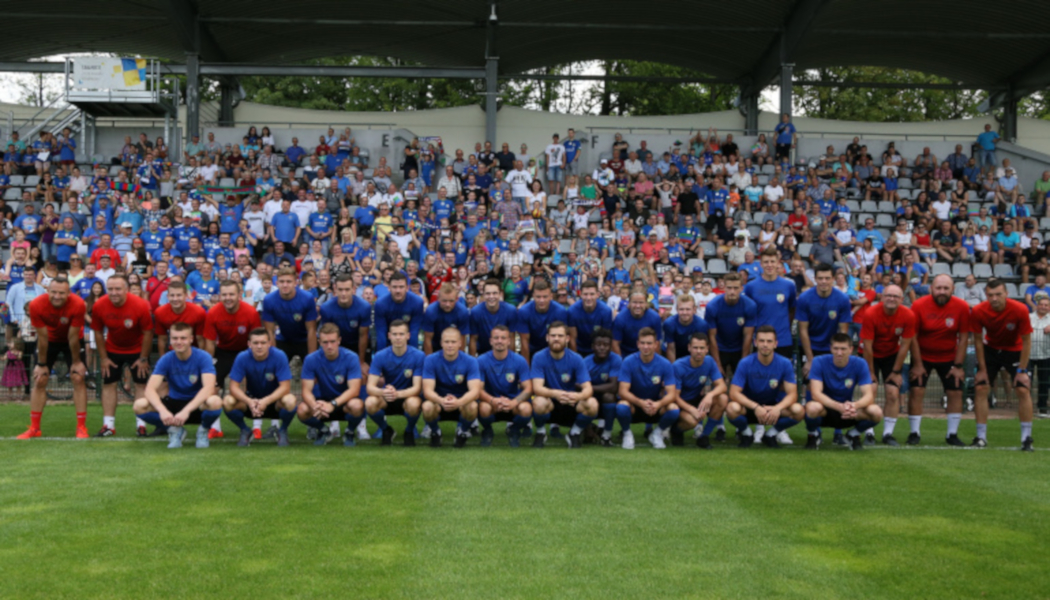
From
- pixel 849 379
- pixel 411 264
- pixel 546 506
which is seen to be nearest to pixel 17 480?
pixel 546 506

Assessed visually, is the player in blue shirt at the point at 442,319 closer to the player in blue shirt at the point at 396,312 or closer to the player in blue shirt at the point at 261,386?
the player in blue shirt at the point at 396,312

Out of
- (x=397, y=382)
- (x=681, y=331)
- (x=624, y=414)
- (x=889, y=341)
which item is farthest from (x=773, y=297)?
(x=397, y=382)

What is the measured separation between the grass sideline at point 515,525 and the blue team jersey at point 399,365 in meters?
0.91

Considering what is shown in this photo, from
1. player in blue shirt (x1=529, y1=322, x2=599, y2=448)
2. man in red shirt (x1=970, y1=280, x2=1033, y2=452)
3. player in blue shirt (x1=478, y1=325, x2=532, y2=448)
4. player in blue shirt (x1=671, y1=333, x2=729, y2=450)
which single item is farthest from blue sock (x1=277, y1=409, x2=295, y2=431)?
man in red shirt (x1=970, y1=280, x2=1033, y2=452)

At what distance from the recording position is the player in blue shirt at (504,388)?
8891 millimetres

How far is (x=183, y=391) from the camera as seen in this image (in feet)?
29.3

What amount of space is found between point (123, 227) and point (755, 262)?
12643 mm

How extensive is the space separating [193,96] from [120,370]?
16.0 metres

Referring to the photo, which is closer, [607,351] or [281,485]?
[281,485]

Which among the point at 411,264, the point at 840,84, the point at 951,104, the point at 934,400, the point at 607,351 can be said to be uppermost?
the point at 951,104

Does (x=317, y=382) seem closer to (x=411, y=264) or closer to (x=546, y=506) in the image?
(x=546, y=506)

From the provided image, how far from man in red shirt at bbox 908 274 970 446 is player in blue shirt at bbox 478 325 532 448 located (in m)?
4.15

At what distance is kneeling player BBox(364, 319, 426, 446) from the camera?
8.73m

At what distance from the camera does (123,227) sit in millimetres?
17516
